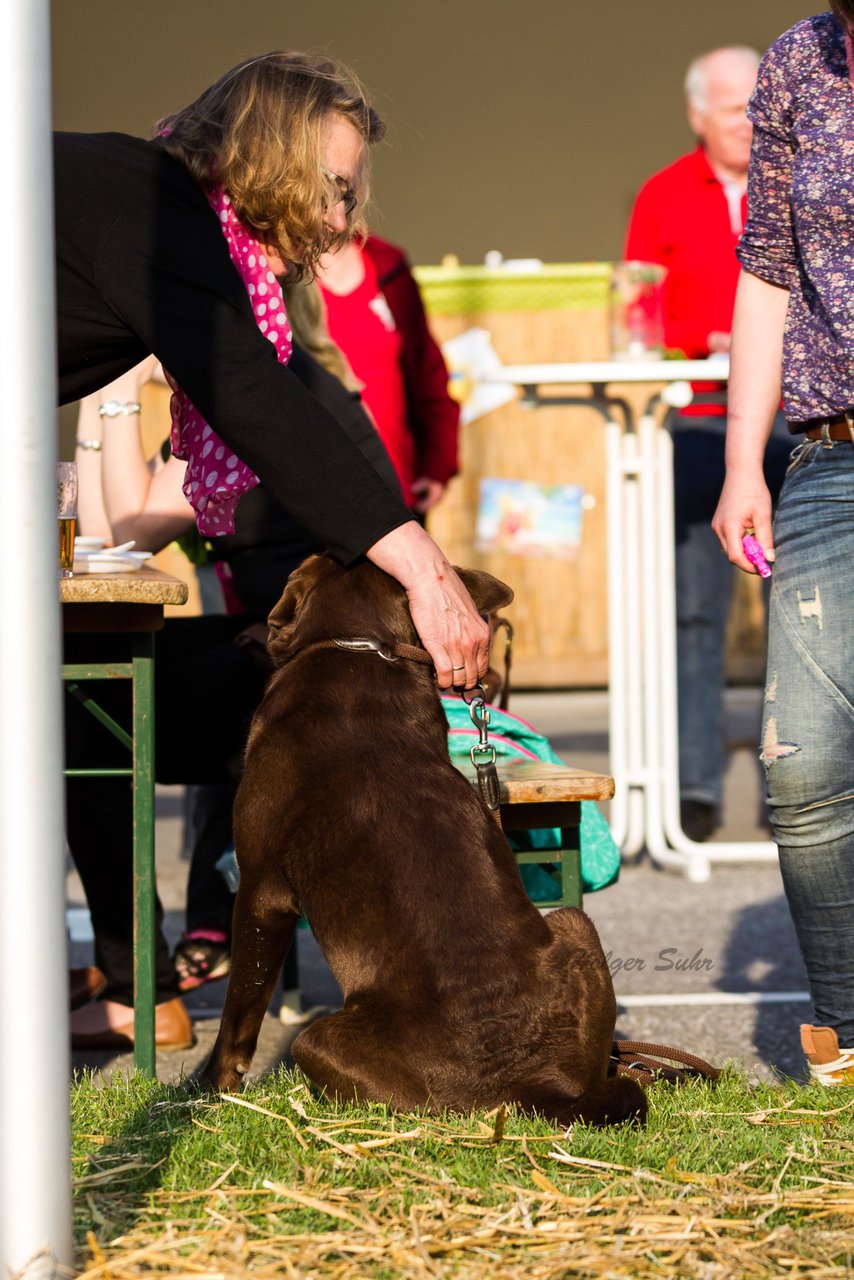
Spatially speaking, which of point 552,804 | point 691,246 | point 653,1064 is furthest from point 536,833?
point 691,246

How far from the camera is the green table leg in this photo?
316cm

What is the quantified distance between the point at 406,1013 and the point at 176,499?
6.31 feet

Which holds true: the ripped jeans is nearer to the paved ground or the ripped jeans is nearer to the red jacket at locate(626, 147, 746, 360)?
the paved ground

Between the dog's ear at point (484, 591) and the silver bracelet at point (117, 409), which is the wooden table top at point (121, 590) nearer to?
the dog's ear at point (484, 591)

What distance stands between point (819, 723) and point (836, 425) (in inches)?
21.2

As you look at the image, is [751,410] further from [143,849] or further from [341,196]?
[143,849]

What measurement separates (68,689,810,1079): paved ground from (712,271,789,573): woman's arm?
1.04 metres

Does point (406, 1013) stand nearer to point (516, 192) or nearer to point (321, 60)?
point (321, 60)

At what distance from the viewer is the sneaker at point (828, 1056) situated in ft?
9.36

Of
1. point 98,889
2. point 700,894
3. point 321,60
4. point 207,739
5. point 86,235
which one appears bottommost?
point 700,894

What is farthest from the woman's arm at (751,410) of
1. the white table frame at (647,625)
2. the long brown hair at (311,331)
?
the white table frame at (647,625)

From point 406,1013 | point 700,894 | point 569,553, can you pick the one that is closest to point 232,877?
point 406,1013

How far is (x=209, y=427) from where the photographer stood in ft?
9.41

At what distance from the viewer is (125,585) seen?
2996 mm
